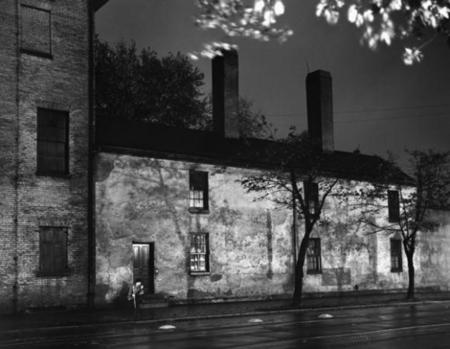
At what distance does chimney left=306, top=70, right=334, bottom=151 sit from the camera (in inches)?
1535

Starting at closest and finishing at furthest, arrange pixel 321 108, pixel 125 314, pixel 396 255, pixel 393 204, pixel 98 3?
pixel 125 314 < pixel 98 3 < pixel 396 255 < pixel 393 204 < pixel 321 108

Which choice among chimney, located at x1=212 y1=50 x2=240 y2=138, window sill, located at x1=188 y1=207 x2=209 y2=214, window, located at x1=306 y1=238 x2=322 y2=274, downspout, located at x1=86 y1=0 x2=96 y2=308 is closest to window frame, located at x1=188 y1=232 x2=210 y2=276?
window sill, located at x1=188 y1=207 x2=209 y2=214

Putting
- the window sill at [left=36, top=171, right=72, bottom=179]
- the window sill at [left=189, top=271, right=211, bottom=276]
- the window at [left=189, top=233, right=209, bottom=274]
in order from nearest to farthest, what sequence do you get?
the window sill at [left=36, top=171, right=72, bottom=179] < the window sill at [left=189, top=271, right=211, bottom=276] < the window at [left=189, top=233, right=209, bottom=274]

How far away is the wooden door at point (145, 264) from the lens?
27.0 meters

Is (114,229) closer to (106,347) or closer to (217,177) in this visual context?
(217,177)

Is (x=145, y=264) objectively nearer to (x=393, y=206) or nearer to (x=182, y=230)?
(x=182, y=230)

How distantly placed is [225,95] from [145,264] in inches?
462

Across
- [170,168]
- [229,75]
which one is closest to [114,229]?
[170,168]

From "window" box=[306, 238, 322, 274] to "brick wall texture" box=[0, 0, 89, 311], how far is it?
12431 mm

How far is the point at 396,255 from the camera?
123 feet

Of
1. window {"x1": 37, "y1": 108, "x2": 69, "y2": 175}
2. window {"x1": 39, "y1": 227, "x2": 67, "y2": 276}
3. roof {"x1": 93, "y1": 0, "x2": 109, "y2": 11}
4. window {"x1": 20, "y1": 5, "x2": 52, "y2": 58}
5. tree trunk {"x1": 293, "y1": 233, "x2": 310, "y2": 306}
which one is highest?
roof {"x1": 93, "y1": 0, "x2": 109, "y2": 11}

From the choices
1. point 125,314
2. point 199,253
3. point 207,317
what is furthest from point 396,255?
point 125,314

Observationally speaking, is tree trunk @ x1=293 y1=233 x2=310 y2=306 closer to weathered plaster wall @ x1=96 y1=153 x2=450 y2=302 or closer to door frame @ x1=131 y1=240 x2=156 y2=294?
weathered plaster wall @ x1=96 y1=153 x2=450 y2=302

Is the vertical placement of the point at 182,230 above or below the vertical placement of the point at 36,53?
below
